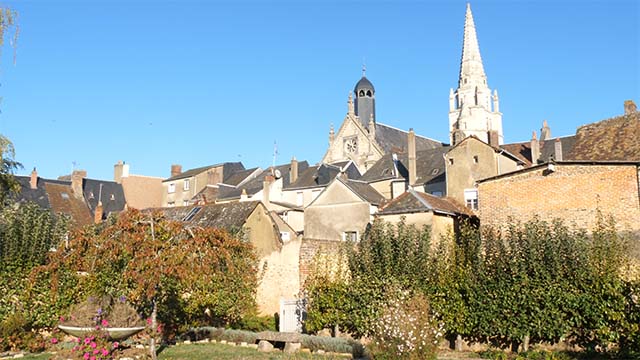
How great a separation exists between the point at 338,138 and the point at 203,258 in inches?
2051

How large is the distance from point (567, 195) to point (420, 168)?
830 inches

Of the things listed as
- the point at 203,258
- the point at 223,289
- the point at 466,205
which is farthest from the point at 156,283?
the point at 466,205

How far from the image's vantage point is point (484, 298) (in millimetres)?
15570

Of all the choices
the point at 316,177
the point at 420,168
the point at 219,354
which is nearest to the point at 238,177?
the point at 316,177

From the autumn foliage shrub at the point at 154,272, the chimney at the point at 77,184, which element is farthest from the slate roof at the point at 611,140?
the chimney at the point at 77,184

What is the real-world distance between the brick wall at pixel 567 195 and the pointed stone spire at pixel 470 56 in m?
66.2

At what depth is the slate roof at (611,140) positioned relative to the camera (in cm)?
1992

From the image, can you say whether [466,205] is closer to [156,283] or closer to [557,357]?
[557,357]

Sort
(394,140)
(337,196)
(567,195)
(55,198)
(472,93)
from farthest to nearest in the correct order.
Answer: (472,93) < (394,140) < (55,198) < (337,196) < (567,195)

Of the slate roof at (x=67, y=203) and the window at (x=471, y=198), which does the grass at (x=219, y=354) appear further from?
the slate roof at (x=67, y=203)

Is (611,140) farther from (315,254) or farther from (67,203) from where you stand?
(67,203)

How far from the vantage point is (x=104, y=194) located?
172 ft

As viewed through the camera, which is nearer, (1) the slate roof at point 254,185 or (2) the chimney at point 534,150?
(2) the chimney at point 534,150

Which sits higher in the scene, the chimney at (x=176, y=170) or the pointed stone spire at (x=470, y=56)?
the pointed stone spire at (x=470, y=56)
